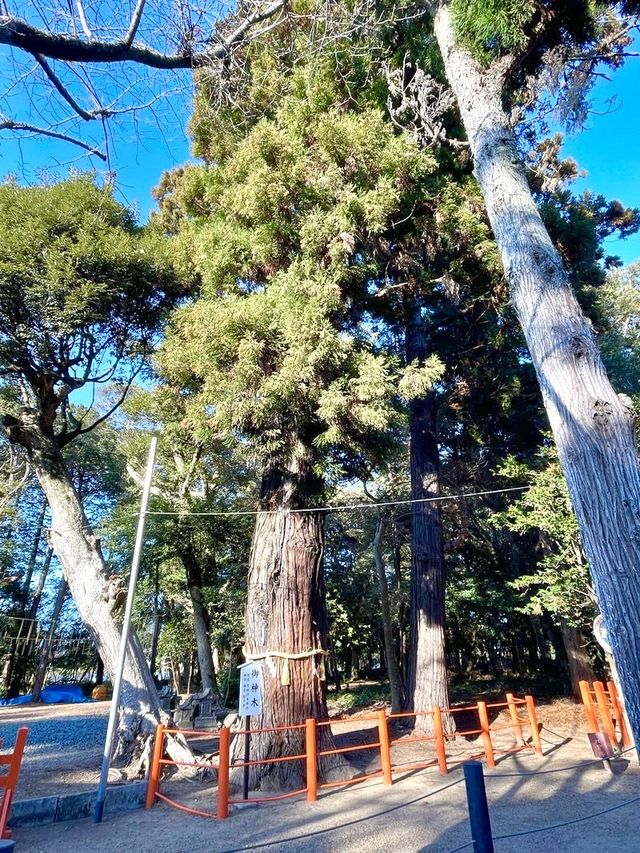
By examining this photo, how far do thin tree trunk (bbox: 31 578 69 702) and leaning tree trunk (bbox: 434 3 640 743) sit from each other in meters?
19.9

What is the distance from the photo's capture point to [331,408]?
548 centimetres

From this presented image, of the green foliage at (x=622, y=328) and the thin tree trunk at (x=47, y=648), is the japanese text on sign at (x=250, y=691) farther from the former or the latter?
the thin tree trunk at (x=47, y=648)

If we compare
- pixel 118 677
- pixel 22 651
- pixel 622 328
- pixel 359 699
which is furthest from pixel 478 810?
pixel 22 651

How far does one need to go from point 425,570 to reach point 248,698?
445cm

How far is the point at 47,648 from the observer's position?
1738cm

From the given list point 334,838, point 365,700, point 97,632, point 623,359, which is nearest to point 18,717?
point 97,632

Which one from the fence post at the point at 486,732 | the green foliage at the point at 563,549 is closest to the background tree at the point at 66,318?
the fence post at the point at 486,732

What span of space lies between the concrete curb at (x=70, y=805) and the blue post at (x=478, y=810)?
4.26 m

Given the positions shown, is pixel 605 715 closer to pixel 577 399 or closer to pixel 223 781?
pixel 223 781

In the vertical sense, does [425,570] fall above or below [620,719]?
above

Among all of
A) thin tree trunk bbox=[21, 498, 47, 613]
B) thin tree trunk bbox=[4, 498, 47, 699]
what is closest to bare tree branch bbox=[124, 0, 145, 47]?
thin tree trunk bbox=[4, 498, 47, 699]

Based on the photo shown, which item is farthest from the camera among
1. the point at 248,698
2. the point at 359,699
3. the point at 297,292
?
the point at 359,699

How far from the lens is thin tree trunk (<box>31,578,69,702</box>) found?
16828mm

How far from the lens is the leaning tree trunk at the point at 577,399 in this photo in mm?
2477
